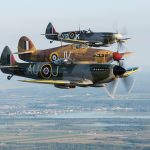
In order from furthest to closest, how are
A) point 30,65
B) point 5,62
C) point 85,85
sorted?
1. point 5,62
2. point 30,65
3. point 85,85

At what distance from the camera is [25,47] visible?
7112 centimetres

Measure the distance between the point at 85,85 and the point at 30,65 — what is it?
709 cm

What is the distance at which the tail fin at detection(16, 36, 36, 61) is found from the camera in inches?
2738

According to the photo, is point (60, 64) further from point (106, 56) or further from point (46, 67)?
point (106, 56)

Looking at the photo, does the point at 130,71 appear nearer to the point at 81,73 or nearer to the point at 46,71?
the point at 81,73

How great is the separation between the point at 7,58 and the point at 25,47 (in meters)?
4.80

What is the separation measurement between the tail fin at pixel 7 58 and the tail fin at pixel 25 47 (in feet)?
5.70

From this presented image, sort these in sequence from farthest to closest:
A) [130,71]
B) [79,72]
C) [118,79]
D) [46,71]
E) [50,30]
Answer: [50,30] < [130,71] < [118,79] < [46,71] < [79,72]

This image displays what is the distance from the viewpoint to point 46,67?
196ft

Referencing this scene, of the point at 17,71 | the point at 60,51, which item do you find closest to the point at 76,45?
the point at 60,51

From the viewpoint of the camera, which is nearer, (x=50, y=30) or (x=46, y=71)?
(x=46, y=71)

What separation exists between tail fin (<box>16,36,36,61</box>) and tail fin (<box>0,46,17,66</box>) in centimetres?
174

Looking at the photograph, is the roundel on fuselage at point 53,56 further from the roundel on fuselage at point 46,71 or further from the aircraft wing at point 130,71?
the aircraft wing at point 130,71

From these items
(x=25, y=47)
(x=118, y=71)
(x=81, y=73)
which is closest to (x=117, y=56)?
(x=118, y=71)
